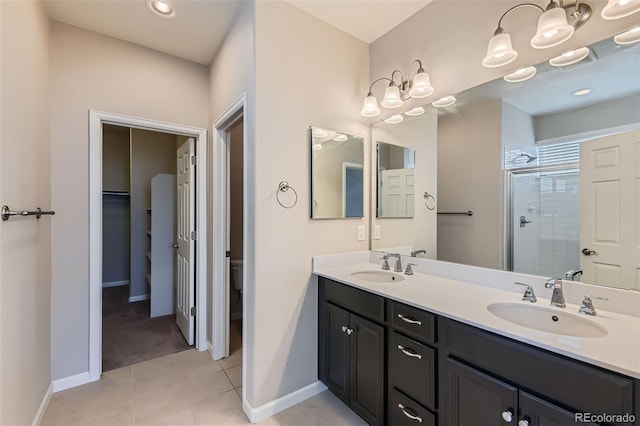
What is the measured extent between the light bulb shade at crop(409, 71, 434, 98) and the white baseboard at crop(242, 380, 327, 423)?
→ 2.10 meters

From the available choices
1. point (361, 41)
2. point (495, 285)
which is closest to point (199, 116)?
point (361, 41)

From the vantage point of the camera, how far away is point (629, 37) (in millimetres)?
1175

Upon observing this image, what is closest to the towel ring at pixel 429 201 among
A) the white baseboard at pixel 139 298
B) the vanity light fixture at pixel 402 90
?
the vanity light fixture at pixel 402 90

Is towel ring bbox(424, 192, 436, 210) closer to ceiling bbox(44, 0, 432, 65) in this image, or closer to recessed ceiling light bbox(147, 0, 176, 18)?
ceiling bbox(44, 0, 432, 65)

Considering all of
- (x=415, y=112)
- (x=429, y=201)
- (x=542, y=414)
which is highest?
(x=415, y=112)

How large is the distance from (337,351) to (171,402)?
1196 mm

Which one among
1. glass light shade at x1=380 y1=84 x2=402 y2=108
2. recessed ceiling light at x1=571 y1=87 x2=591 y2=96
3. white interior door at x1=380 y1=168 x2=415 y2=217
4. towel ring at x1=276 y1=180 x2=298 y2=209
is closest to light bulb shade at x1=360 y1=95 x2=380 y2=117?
glass light shade at x1=380 y1=84 x2=402 y2=108

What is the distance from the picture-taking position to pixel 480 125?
1767 millimetres

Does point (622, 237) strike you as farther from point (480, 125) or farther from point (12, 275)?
point (12, 275)

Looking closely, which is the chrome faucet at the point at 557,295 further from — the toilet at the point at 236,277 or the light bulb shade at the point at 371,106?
the toilet at the point at 236,277

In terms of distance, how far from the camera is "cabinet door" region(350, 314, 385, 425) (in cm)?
156

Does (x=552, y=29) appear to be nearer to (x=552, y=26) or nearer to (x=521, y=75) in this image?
(x=552, y=26)

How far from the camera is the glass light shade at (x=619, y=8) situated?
43.7 inches

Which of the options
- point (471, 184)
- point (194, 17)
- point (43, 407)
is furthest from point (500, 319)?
point (43, 407)
